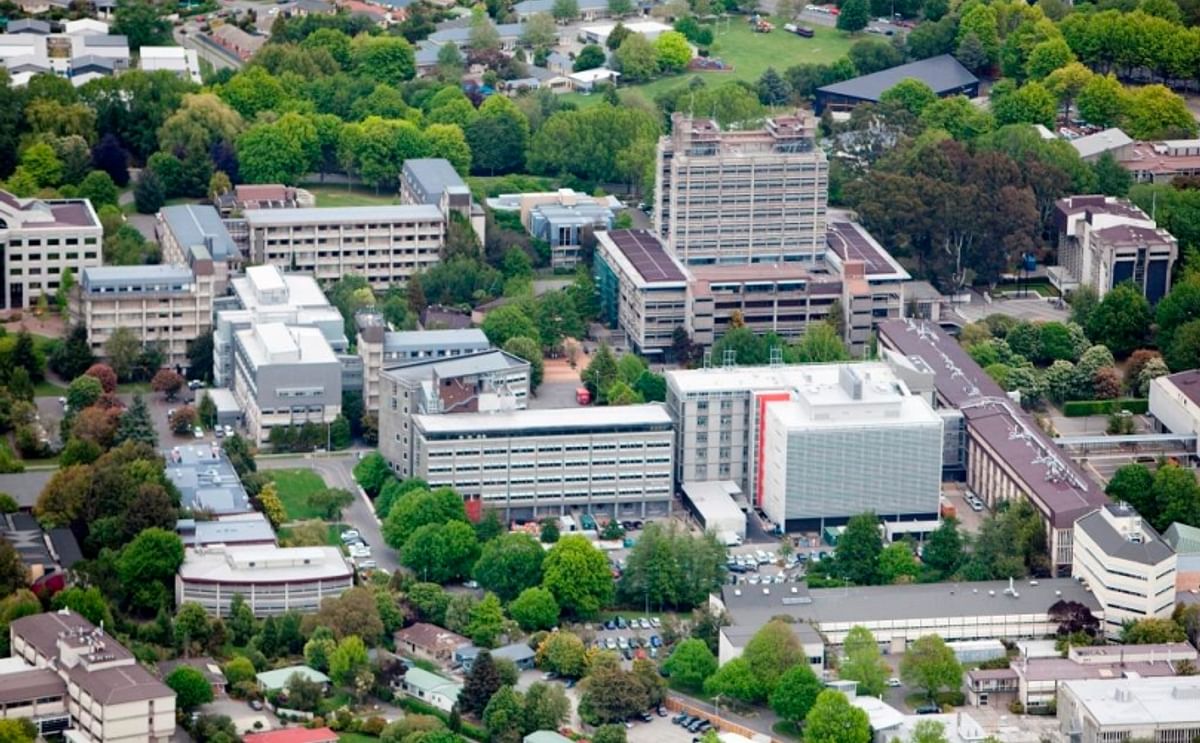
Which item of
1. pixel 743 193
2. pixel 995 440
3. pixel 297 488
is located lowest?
pixel 297 488

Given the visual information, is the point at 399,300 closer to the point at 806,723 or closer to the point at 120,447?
the point at 120,447

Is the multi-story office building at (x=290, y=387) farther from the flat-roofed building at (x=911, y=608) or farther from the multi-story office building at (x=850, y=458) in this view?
the flat-roofed building at (x=911, y=608)

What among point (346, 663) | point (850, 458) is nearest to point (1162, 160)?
point (850, 458)

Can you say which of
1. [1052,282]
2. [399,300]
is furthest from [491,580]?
[1052,282]

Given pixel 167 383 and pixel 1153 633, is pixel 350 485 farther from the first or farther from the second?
pixel 1153 633

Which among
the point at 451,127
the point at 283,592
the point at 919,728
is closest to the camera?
the point at 919,728

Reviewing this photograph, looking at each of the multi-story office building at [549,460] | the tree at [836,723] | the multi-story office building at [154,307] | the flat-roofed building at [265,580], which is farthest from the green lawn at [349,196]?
the tree at [836,723]

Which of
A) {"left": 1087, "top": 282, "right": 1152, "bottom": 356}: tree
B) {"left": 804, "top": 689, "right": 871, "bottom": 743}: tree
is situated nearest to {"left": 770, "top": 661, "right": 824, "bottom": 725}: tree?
{"left": 804, "top": 689, "right": 871, "bottom": 743}: tree
